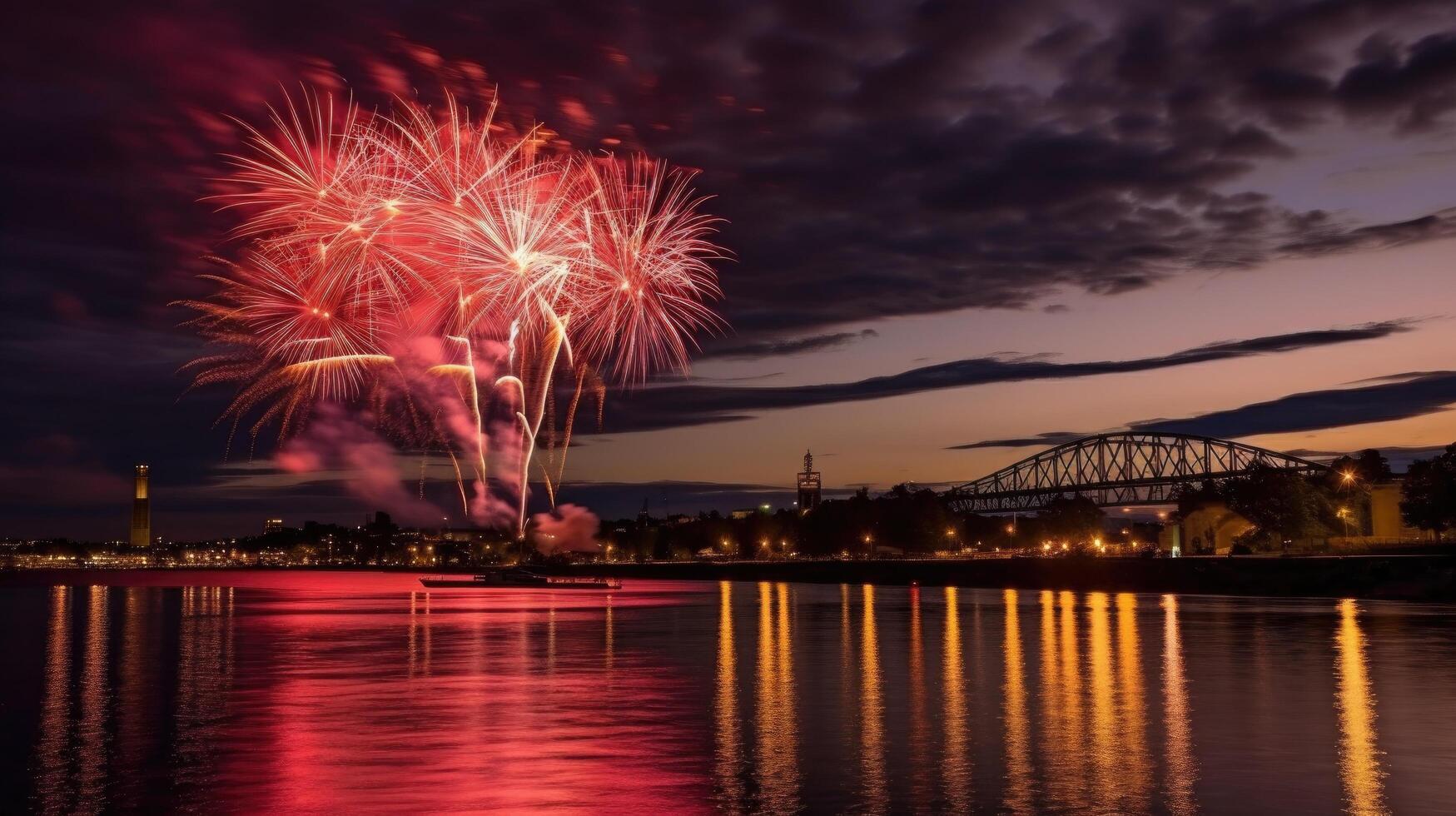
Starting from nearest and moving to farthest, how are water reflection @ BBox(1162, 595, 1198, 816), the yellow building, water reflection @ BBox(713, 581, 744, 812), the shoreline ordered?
water reflection @ BBox(1162, 595, 1198, 816) < water reflection @ BBox(713, 581, 744, 812) < the shoreline < the yellow building

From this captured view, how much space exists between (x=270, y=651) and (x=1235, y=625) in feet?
136

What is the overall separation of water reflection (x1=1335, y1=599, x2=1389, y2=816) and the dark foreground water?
93mm

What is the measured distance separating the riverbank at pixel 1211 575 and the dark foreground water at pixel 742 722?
150 ft

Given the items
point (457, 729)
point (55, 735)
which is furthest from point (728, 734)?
point (55, 735)

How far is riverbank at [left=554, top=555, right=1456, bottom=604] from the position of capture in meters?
97.6

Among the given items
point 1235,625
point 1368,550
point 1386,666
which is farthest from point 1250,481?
point 1386,666

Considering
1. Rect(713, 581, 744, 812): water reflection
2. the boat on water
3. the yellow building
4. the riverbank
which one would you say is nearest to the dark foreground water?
Rect(713, 581, 744, 812): water reflection

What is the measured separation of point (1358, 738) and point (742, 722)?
11.3 m

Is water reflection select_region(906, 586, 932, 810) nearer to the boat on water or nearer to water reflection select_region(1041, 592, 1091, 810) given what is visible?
water reflection select_region(1041, 592, 1091, 810)

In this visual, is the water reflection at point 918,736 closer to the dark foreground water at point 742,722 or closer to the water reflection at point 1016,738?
the dark foreground water at point 742,722

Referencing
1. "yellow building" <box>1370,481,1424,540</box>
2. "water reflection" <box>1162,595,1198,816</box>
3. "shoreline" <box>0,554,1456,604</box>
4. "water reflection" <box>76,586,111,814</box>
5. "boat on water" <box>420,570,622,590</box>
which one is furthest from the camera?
"yellow building" <box>1370,481,1424,540</box>

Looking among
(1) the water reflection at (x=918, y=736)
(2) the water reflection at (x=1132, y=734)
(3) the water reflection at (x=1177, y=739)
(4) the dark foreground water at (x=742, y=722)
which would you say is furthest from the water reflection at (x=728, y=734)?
(3) the water reflection at (x=1177, y=739)

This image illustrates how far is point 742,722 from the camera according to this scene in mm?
26734

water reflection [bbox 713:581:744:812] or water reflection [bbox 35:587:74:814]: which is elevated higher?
water reflection [bbox 35:587:74:814]
